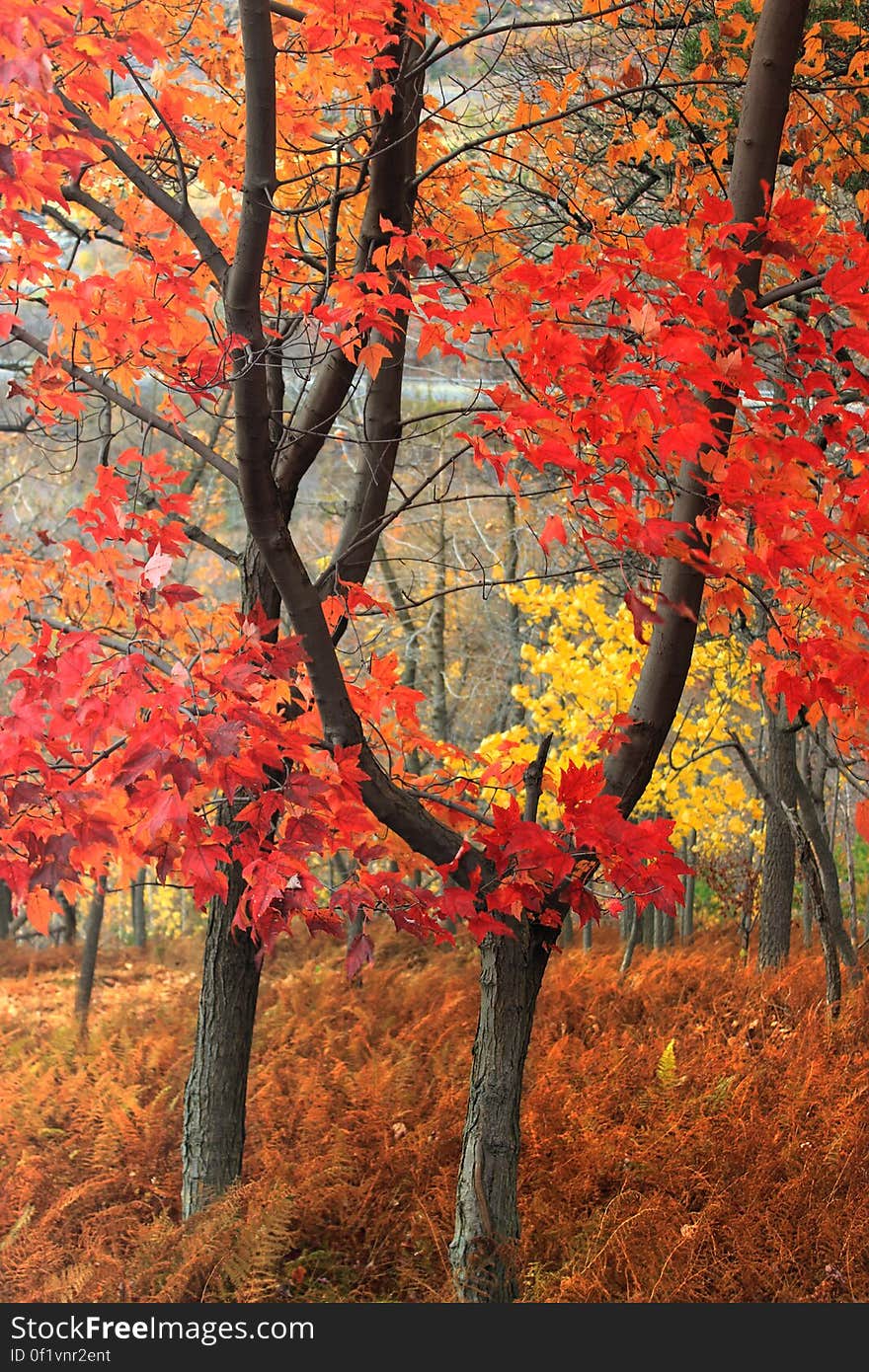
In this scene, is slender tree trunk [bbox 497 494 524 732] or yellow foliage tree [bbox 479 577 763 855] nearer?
yellow foliage tree [bbox 479 577 763 855]

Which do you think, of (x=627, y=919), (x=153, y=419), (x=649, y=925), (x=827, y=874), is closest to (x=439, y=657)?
(x=627, y=919)

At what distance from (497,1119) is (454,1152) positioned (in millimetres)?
1658

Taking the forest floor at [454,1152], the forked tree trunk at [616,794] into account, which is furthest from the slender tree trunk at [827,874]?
the forked tree trunk at [616,794]

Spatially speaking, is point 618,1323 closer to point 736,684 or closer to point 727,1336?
point 727,1336

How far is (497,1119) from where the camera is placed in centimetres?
386

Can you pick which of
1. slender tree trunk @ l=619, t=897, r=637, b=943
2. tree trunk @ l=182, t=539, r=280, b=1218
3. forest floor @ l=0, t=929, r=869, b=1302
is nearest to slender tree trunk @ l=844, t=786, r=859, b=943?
slender tree trunk @ l=619, t=897, r=637, b=943

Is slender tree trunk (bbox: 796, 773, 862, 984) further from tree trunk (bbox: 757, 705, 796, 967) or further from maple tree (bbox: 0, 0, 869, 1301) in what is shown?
maple tree (bbox: 0, 0, 869, 1301)

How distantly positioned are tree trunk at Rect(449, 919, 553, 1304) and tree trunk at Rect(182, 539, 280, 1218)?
1.47 m

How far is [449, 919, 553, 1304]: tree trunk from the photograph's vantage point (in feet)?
12.5

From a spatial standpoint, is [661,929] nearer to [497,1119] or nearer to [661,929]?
[661,929]

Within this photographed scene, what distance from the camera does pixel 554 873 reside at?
3.32 meters

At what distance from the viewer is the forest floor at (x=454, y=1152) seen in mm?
4164

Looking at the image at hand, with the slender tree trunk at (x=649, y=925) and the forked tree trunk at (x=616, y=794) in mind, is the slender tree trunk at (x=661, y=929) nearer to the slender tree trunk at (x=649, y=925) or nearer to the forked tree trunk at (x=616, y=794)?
the slender tree trunk at (x=649, y=925)

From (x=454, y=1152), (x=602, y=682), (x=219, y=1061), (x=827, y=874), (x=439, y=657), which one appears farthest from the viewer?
(x=439, y=657)
